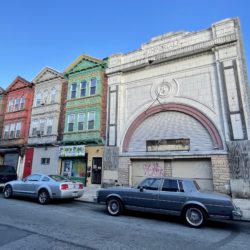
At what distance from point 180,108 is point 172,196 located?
873cm

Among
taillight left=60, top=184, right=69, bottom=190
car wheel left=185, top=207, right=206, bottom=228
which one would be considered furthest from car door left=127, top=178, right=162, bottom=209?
taillight left=60, top=184, right=69, bottom=190

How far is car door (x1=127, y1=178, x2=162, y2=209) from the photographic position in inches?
311

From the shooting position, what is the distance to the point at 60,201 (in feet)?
39.1

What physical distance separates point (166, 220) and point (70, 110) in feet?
50.0

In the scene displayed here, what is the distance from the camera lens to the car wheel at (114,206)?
8.40 meters

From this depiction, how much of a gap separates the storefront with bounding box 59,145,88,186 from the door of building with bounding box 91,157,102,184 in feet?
3.03

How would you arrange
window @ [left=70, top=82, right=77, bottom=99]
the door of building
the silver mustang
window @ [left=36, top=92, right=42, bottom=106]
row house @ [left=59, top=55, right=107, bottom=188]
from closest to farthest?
the silver mustang, the door of building, row house @ [left=59, top=55, right=107, bottom=188], window @ [left=70, top=82, right=77, bottom=99], window @ [left=36, top=92, right=42, bottom=106]

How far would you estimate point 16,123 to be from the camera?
2389 cm

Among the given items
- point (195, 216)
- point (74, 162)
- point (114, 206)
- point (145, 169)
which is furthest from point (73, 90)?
point (195, 216)

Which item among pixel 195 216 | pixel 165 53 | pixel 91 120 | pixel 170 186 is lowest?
pixel 195 216

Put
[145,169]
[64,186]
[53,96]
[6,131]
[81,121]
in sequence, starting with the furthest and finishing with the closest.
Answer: [6,131] < [53,96] < [81,121] < [145,169] < [64,186]

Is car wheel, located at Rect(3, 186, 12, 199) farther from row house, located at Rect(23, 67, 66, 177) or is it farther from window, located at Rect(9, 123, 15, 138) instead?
window, located at Rect(9, 123, 15, 138)

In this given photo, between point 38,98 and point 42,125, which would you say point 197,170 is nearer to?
point 42,125

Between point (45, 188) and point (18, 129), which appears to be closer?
point (45, 188)
